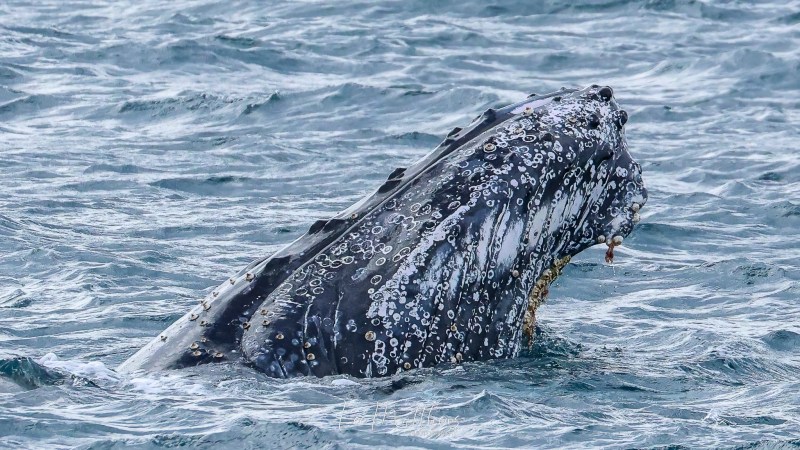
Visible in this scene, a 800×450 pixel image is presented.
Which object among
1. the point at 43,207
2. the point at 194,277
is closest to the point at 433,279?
the point at 194,277

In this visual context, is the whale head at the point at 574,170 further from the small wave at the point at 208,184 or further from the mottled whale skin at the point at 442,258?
the small wave at the point at 208,184

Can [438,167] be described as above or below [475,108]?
above

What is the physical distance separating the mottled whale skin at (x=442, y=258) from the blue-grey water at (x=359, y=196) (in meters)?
0.20

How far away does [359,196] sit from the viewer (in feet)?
56.0

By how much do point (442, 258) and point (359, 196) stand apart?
812 centimetres

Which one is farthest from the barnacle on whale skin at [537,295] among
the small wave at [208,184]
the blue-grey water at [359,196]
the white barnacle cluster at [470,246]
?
the small wave at [208,184]

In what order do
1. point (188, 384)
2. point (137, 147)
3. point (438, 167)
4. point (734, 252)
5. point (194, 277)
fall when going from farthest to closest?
point (137, 147), point (734, 252), point (194, 277), point (438, 167), point (188, 384)

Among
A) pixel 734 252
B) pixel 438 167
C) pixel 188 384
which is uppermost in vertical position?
pixel 438 167

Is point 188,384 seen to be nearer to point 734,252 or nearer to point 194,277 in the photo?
point 194,277

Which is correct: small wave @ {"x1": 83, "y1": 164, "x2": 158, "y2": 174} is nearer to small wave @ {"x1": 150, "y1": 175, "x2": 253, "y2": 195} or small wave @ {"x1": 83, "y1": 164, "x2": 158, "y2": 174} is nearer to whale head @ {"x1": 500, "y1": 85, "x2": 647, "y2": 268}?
small wave @ {"x1": 150, "y1": 175, "x2": 253, "y2": 195}

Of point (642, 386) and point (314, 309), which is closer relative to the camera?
point (314, 309)

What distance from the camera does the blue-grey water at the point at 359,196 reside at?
8469 millimetres

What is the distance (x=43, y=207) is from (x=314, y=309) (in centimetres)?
791

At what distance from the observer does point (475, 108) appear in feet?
71.7
